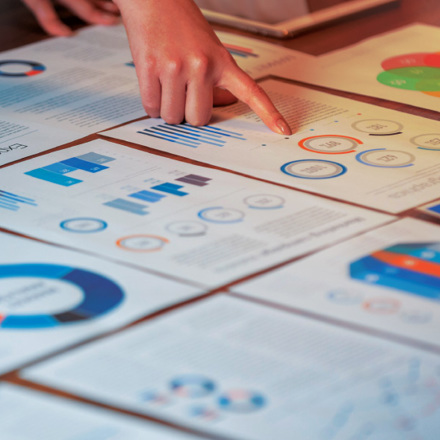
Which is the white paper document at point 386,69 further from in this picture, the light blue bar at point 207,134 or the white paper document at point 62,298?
the white paper document at point 62,298

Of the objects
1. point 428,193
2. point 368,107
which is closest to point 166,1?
point 368,107

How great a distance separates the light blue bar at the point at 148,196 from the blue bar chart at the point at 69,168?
67mm

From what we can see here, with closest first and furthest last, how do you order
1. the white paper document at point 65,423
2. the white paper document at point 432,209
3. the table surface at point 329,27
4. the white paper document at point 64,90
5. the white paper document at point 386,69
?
the white paper document at point 65,423
the white paper document at point 432,209
the white paper document at point 64,90
the white paper document at point 386,69
the table surface at point 329,27

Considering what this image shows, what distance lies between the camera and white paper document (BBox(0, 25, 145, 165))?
3.05 ft

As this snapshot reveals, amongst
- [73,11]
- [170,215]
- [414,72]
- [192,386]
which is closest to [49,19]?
[73,11]

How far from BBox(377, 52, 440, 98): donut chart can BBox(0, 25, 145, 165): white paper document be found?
12.5 inches

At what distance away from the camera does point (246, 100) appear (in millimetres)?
930

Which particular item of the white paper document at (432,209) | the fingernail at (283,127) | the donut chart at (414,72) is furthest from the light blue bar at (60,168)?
the donut chart at (414,72)

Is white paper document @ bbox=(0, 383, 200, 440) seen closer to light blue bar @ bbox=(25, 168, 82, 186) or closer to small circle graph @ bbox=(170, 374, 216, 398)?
small circle graph @ bbox=(170, 374, 216, 398)

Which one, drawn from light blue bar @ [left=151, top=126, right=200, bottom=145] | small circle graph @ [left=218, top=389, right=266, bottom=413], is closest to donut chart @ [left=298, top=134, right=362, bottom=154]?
light blue bar @ [left=151, top=126, right=200, bottom=145]

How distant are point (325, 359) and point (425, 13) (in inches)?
37.7

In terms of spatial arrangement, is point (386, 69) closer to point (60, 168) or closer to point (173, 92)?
point (173, 92)

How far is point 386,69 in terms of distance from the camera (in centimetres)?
111

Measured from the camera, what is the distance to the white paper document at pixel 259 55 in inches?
44.5
